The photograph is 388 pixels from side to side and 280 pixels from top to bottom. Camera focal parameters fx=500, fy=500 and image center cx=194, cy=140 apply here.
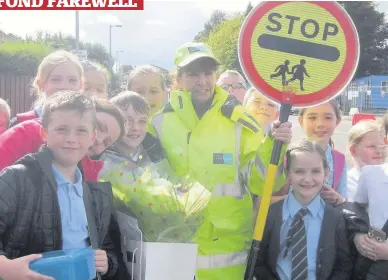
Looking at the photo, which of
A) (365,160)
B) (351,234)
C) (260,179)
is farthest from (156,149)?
(365,160)

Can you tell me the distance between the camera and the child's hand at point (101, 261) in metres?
2.12

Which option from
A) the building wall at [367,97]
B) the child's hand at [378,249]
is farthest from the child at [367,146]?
the building wall at [367,97]

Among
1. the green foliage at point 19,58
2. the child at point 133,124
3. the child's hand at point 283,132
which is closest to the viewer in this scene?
the child's hand at point 283,132

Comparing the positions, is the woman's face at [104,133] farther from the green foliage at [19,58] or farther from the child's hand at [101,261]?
the green foliage at [19,58]

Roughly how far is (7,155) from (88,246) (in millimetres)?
578

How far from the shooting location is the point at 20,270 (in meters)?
1.86

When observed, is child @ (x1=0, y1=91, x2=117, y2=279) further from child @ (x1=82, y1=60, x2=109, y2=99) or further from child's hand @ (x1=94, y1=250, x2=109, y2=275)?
child @ (x1=82, y1=60, x2=109, y2=99)

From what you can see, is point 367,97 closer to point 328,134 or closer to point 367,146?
point 367,146

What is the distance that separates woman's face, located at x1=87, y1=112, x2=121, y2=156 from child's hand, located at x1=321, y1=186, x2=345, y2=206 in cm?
125

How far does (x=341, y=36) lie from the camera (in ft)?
8.39

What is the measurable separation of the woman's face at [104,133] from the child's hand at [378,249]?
1.46m

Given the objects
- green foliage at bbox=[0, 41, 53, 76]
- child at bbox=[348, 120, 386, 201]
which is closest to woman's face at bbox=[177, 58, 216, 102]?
child at bbox=[348, 120, 386, 201]

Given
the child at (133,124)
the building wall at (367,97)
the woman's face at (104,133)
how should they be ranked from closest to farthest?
the woman's face at (104,133) → the child at (133,124) → the building wall at (367,97)

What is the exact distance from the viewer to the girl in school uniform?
317 centimetres
